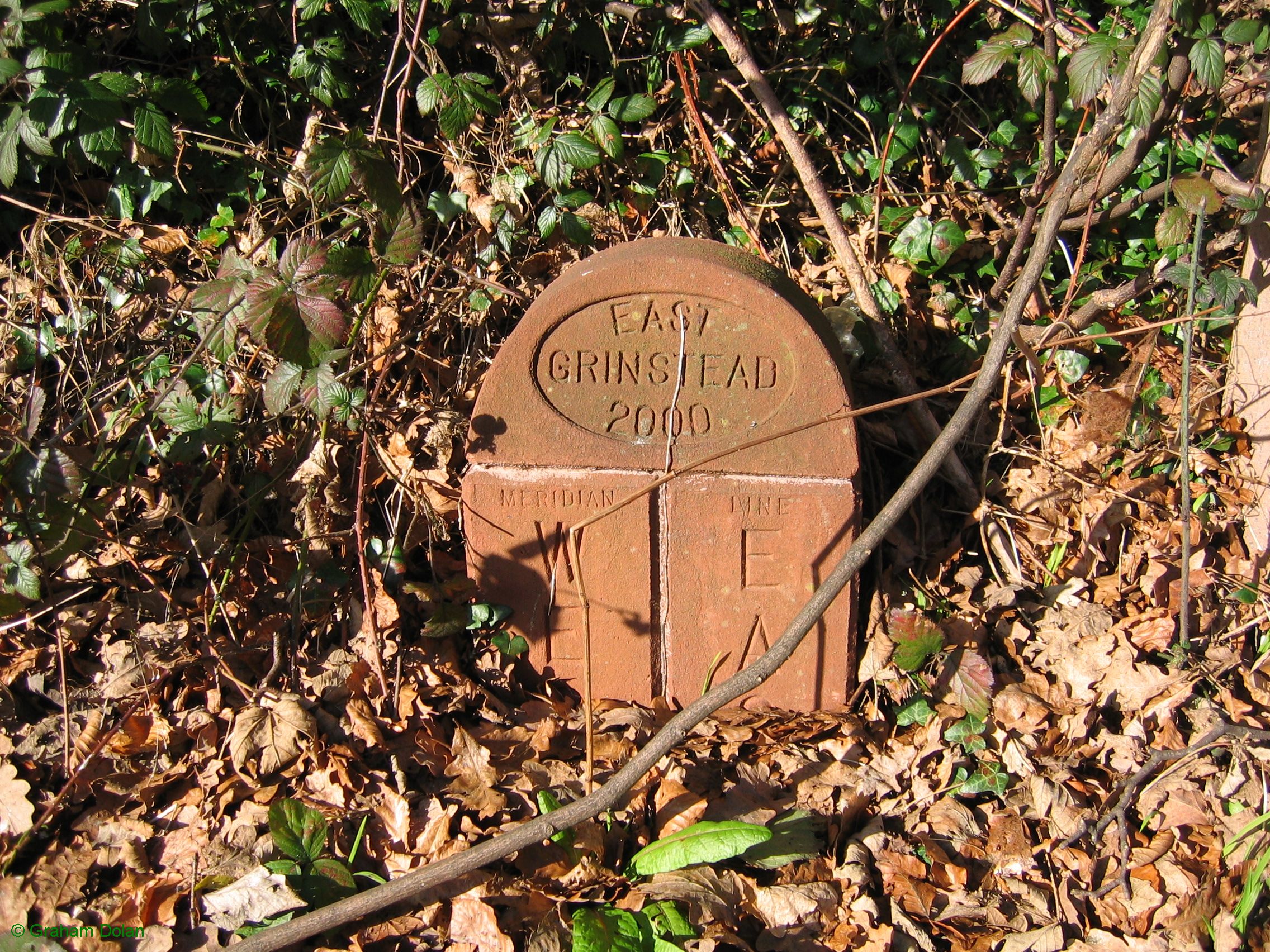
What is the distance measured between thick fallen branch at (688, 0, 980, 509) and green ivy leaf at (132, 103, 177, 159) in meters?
1.66

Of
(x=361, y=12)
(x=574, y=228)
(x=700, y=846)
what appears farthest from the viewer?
(x=574, y=228)

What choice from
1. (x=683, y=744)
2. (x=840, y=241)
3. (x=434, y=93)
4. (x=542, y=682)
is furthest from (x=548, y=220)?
(x=683, y=744)

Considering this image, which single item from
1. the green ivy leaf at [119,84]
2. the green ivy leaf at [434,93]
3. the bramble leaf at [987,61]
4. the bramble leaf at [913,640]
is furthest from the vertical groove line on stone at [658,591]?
the green ivy leaf at [119,84]

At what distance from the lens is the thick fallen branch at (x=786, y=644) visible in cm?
196

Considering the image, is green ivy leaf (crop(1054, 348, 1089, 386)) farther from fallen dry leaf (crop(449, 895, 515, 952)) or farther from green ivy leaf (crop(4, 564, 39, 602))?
green ivy leaf (crop(4, 564, 39, 602))

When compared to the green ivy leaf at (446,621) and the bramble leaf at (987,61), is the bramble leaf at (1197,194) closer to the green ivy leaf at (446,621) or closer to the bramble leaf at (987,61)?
the bramble leaf at (987,61)

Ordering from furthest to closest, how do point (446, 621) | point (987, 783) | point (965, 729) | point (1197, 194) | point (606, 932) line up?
1. point (1197, 194)
2. point (446, 621)
3. point (965, 729)
4. point (987, 783)
5. point (606, 932)

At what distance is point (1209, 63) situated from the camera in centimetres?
241

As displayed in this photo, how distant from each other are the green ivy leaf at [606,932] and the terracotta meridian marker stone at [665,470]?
2.49ft

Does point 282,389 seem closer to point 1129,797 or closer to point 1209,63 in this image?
point 1129,797

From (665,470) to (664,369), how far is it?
0.27 metres

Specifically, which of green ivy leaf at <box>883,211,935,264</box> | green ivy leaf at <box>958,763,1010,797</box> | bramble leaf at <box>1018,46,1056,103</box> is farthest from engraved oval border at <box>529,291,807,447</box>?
green ivy leaf at <box>958,763,1010,797</box>

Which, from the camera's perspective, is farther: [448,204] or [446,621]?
[448,204]

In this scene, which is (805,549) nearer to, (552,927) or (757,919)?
(757,919)
